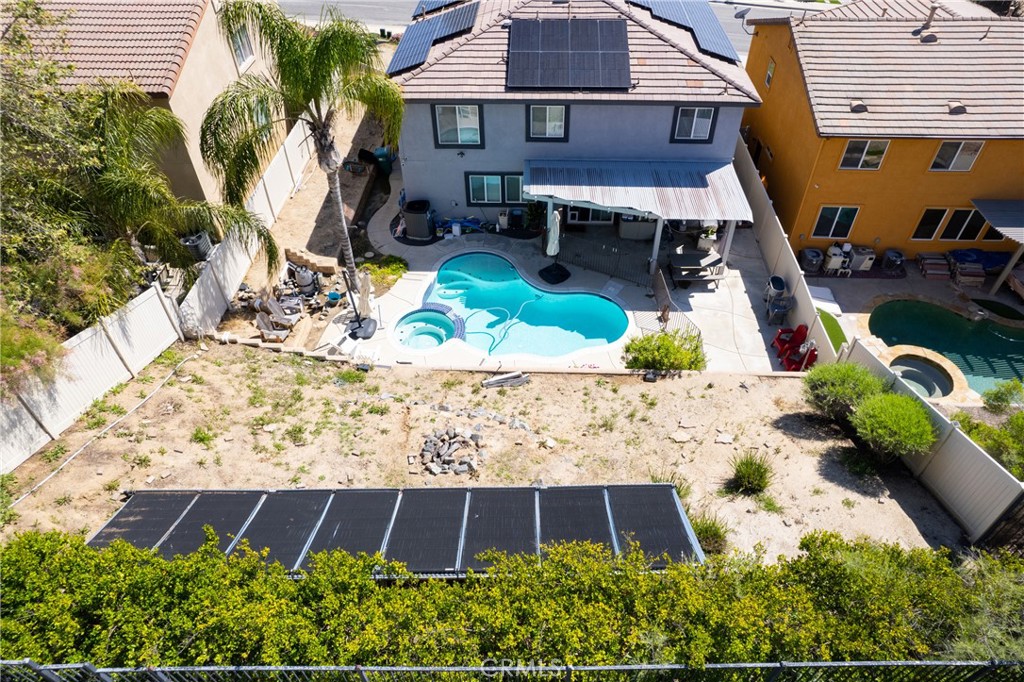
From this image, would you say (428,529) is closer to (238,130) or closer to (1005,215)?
(238,130)

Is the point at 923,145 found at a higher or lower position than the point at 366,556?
higher

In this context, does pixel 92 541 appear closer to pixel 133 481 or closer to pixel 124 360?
pixel 133 481

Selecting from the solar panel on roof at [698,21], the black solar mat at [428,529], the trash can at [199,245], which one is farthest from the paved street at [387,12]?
the black solar mat at [428,529]

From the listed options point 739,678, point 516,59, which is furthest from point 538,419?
point 516,59

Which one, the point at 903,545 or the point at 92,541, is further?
the point at 903,545

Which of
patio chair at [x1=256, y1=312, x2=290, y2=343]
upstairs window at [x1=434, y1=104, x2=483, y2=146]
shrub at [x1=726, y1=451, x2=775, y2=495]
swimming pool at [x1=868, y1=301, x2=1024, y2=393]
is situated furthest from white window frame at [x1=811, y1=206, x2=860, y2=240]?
patio chair at [x1=256, y1=312, x2=290, y2=343]

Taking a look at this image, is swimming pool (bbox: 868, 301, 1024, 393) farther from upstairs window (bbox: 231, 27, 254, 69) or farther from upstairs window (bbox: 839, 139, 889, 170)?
upstairs window (bbox: 231, 27, 254, 69)

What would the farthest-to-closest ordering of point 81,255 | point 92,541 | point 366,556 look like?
point 81,255 < point 92,541 < point 366,556
